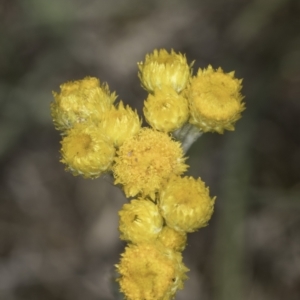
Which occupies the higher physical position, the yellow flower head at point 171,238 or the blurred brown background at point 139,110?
the blurred brown background at point 139,110

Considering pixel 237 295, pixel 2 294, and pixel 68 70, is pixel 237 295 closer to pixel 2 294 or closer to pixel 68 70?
pixel 2 294

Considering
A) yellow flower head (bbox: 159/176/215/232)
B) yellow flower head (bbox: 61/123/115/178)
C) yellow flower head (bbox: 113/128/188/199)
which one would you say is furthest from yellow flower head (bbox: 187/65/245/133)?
yellow flower head (bbox: 61/123/115/178)

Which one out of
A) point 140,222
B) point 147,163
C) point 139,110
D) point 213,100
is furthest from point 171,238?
point 139,110

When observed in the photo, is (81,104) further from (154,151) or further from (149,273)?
(149,273)

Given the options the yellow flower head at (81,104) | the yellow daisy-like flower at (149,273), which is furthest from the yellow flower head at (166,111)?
the yellow daisy-like flower at (149,273)

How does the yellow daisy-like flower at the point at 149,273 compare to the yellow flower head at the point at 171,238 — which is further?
the yellow flower head at the point at 171,238

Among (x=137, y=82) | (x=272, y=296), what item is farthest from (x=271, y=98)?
(x=272, y=296)

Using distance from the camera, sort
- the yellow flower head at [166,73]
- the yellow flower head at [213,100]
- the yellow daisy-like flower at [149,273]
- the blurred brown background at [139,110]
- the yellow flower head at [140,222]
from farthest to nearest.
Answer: the blurred brown background at [139,110]
the yellow flower head at [166,73]
the yellow flower head at [213,100]
the yellow flower head at [140,222]
the yellow daisy-like flower at [149,273]

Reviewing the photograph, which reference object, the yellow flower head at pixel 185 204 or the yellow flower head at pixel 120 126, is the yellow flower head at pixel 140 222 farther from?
the yellow flower head at pixel 120 126
